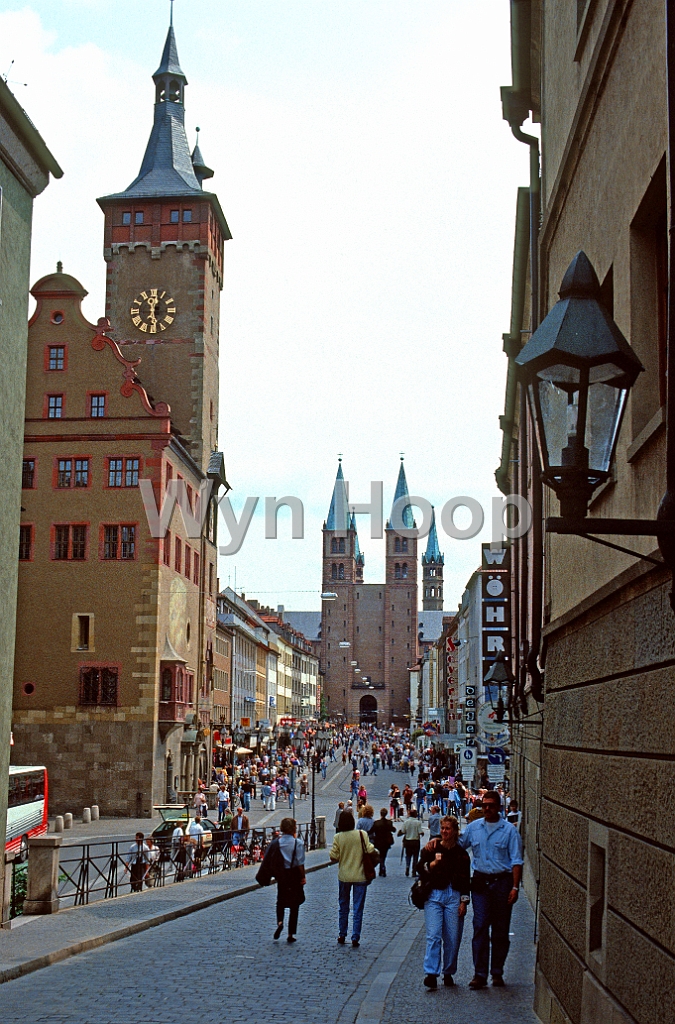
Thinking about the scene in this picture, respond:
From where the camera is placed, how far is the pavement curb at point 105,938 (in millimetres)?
12941

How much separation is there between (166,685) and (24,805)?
2246cm

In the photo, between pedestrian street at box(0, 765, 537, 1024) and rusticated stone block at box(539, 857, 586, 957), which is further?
pedestrian street at box(0, 765, 537, 1024)

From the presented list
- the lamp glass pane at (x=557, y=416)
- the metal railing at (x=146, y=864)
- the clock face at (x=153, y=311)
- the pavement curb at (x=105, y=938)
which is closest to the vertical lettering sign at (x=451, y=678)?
the clock face at (x=153, y=311)

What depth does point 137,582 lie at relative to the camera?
48438mm

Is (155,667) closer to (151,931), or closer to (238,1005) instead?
(151,931)

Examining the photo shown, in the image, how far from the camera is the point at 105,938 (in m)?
15.6

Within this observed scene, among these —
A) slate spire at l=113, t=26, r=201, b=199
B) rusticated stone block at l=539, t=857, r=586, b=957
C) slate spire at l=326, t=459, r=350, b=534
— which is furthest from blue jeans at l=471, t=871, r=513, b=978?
slate spire at l=326, t=459, r=350, b=534

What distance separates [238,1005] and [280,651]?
394 feet

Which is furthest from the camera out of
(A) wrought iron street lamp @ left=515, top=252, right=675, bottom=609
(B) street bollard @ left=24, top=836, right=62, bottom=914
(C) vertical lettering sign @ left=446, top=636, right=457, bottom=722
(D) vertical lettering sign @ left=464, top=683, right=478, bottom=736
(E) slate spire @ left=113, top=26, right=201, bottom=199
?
(C) vertical lettering sign @ left=446, top=636, right=457, bottom=722

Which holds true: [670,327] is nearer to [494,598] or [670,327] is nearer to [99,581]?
[494,598]

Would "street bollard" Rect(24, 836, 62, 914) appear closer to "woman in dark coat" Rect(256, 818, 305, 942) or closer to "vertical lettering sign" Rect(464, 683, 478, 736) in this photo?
"woman in dark coat" Rect(256, 818, 305, 942)

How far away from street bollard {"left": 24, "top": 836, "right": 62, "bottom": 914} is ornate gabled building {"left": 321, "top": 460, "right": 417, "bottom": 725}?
159420mm

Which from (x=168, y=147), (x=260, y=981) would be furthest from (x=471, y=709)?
(x=260, y=981)

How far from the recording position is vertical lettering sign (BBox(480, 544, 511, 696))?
28031 millimetres
